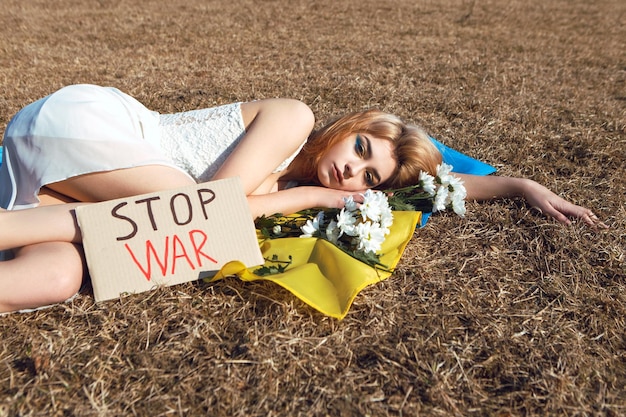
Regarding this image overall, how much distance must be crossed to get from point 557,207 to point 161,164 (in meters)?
1.96

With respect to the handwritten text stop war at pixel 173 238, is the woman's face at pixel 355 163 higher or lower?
lower

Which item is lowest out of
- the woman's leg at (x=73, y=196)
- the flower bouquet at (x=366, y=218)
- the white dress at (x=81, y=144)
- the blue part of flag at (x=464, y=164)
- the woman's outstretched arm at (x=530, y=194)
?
the blue part of flag at (x=464, y=164)

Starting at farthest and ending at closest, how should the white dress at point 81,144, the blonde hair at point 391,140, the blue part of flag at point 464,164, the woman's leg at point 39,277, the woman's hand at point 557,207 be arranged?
the blue part of flag at point 464,164 → the blonde hair at point 391,140 → the woman's hand at point 557,207 → the white dress at point 81,144 → the woman's leg at point 39,277

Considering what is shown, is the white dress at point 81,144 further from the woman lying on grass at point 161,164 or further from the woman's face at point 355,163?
the woman's face at point 355,163

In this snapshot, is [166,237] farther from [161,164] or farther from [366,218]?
[366,218]

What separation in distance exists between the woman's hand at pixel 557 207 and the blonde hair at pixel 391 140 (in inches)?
Result: 20.3

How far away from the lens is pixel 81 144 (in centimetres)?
218

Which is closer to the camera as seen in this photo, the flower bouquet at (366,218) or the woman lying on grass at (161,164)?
the woman lying on grass at (161,164)

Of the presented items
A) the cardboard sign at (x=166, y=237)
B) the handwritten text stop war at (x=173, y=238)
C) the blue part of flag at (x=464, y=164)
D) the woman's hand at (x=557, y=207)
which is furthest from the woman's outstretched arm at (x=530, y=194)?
the handwritten text stop war at (x=173, y=238)

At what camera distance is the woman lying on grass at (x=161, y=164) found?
2006 mm

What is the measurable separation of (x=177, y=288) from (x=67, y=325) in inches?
15.8

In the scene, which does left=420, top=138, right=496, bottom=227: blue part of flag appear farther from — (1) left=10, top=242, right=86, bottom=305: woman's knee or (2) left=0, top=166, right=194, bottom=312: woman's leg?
(1) left=10, top=242, right=86, bottom=305: woman's knee

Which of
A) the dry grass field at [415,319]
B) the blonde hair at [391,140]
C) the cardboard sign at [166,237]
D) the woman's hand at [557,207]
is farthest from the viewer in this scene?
the blonde hair at [391,140]

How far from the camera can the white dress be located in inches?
85.7
